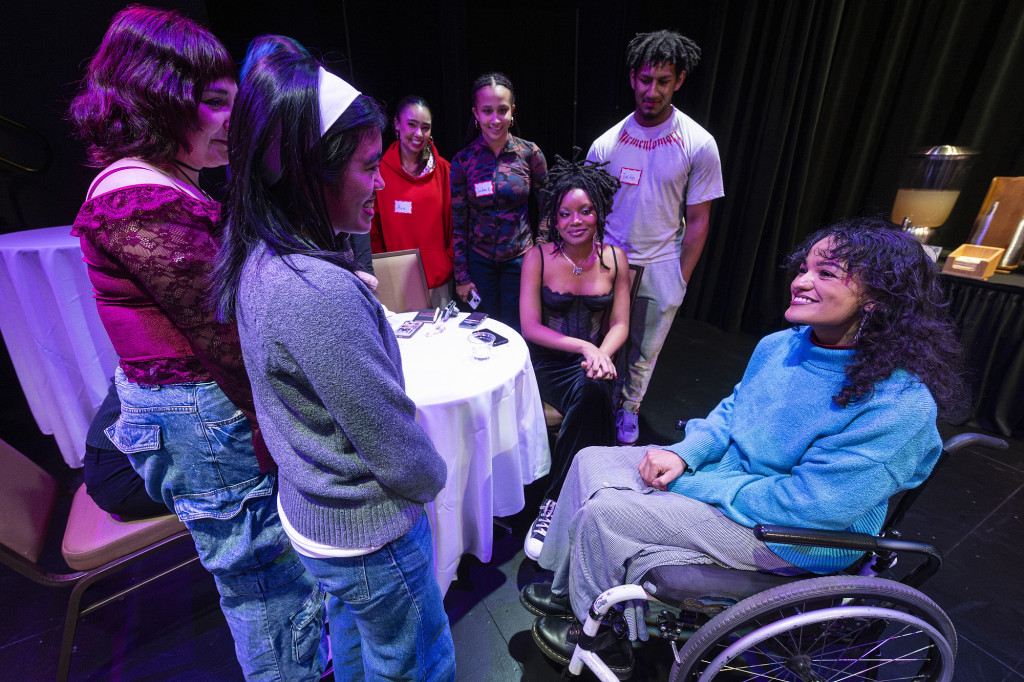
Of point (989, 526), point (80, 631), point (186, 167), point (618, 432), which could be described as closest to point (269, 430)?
point (186, 167)

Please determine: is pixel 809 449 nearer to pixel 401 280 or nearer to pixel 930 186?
pixel 401 280

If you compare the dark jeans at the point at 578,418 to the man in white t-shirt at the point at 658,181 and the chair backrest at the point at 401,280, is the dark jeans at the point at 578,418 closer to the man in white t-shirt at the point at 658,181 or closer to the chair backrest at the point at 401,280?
the man in white t-shirt at the point at 658,181

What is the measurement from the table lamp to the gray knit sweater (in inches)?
131

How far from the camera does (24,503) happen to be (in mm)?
1399

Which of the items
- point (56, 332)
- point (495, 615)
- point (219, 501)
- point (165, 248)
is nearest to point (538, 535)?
point (495, 615)

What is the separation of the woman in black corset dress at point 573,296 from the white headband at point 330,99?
60.8 inches

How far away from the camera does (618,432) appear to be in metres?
2.69

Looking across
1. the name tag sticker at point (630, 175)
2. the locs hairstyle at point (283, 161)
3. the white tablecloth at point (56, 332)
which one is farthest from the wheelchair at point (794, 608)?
the white tablecloth at point (56, 332)

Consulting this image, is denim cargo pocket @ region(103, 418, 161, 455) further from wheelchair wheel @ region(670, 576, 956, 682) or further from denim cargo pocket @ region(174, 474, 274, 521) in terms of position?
wheelchair wheel @ region(670, 576, 956, 682)

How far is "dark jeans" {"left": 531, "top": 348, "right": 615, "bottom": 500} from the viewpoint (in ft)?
6.56

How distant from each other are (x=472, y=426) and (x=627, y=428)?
1.43m

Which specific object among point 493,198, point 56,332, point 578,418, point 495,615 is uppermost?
point 493,198

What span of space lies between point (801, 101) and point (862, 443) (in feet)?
11.2

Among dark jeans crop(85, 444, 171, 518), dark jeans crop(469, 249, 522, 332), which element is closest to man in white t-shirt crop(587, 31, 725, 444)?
dark jeans crop(469, 249, 522, 332)
